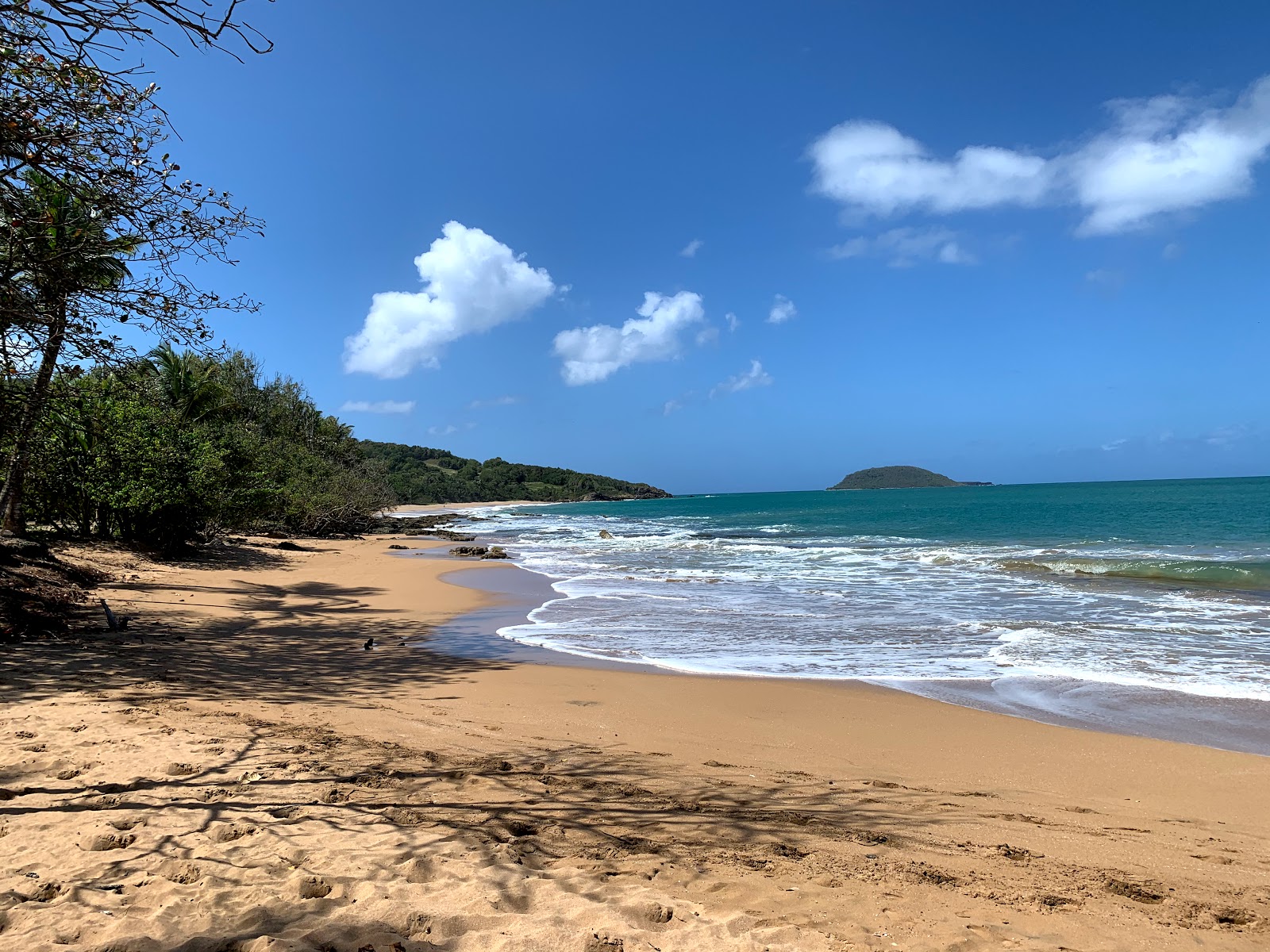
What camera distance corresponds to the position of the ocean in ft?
25.8

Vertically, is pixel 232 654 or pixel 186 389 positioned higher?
pixel 186 389

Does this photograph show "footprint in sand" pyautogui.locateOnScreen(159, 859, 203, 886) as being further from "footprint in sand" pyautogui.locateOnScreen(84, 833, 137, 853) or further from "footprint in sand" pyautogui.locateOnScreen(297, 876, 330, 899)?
"footprint in sand" pyautogui.locateOnScreen(297, 876, 330, 899)

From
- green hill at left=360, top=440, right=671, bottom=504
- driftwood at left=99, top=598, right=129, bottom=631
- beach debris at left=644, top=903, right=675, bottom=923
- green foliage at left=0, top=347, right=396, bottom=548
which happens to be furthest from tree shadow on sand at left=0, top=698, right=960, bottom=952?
green hill at left=360, top=440, right=671, bottom=504

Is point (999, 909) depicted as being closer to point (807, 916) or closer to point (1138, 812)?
point (807, 916)

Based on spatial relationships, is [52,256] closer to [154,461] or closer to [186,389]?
[154,461]

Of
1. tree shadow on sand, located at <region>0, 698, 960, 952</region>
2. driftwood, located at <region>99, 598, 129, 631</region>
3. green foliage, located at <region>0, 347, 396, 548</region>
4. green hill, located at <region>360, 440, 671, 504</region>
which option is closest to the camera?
tree shadow on sand, located at <region>0, 698, 960, 952</region>

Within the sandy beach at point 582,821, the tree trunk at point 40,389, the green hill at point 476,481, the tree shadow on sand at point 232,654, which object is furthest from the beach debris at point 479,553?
the green hill at point 476,481

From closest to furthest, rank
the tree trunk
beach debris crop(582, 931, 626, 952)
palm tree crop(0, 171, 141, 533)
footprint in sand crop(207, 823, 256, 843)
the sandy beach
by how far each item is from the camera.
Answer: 1. beach debris crop(582, 931, 626, 952)
2. the sandy beach
3. footprint in sand crop(207, 823, 256, 843)
4. palm tree crop(0, 171, 141, 533)
5. the tree trunk

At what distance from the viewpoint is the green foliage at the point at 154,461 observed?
7512 millimetres

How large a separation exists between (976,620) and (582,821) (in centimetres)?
1092

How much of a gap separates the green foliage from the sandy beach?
2.81 meters

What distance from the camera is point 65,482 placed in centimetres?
1579

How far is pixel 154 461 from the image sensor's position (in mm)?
16750

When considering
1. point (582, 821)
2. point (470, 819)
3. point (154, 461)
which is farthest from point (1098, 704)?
point (154, 461)
